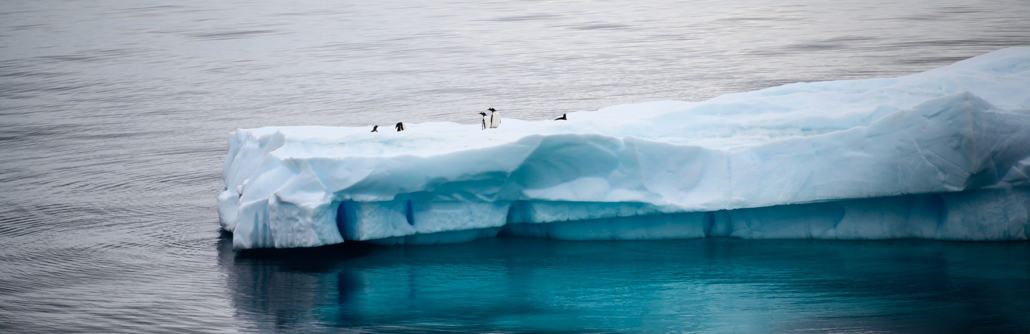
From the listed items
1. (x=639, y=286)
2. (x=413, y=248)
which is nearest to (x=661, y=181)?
(x=639, y=286)

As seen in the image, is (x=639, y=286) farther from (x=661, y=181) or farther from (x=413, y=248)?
(x=413, y=248)

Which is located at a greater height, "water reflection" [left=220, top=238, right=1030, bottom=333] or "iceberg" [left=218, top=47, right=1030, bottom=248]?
"iceberg" [left=218, top=47, right=1030, bottom=248]

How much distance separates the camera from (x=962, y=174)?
9.17 meters

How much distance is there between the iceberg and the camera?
30.6ft

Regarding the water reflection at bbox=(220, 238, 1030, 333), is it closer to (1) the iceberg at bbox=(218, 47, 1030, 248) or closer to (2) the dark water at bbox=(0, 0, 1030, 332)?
(2) the dark water at bbox=(0, 0, 1030, 332)

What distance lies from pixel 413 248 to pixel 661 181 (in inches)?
112

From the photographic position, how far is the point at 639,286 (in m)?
9.26

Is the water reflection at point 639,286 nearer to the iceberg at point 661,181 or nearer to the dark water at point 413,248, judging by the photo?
the dark water at point 413,248

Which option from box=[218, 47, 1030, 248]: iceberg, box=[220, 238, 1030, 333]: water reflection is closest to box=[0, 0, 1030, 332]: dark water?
box=[220, 238, 1030, 333]: water reflection

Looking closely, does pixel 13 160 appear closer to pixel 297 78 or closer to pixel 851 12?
pixel 297 78

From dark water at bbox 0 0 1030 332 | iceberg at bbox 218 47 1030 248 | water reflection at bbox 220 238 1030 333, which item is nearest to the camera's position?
water reflection at bbox 220 238 1030 333

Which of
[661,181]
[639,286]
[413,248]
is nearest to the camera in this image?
[639,286]

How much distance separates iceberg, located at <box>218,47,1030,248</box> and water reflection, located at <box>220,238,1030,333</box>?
243 mm

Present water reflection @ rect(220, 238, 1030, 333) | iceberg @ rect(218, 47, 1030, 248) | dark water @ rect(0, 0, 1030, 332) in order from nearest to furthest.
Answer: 1. water reflection @ rect(220, 238, 1030, 333)
2. dark water @ rect(0, 0, 1030, 332)
3. iceberg @ rect(218, 47, 1030, 248)
